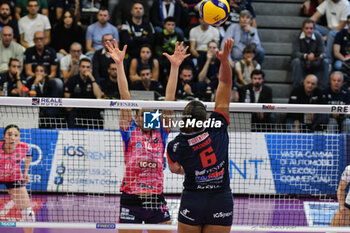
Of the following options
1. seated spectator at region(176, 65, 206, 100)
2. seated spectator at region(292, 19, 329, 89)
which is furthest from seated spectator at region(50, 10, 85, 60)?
seated spectator at region(292, 19, 329, 89)

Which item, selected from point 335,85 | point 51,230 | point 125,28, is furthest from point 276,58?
point 51,230

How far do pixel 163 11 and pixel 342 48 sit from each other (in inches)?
198

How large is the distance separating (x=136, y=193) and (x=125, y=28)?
8082 millimetres

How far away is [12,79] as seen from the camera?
12.3 m

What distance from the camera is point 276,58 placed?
14.8 meters

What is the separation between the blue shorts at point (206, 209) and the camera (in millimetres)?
5133

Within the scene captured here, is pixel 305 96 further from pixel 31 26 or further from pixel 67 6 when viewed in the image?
pixel 31 26

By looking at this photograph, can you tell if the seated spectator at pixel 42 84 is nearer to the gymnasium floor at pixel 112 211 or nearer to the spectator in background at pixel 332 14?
the gymnasium floor at pixel 112 211

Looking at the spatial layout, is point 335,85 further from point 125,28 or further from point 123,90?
point 123,90

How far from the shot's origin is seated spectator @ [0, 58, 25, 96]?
12047 mm

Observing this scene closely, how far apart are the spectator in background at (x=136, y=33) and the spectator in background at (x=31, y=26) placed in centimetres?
214

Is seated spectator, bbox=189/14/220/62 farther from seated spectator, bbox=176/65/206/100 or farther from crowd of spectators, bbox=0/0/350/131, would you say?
seated spectator, bbox=176/65/206/100

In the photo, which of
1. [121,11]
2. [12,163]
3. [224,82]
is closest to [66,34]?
[121,11]

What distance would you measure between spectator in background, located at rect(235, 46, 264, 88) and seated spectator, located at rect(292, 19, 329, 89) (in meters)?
1.30
